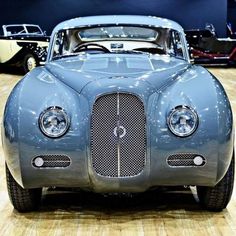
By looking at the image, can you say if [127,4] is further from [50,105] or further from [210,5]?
[50,105]

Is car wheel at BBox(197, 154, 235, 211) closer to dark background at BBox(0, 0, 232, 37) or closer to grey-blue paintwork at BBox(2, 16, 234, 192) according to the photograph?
grey-blue paintwork at BBox(2, 16, 234, 192)

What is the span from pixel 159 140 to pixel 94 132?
0.39m

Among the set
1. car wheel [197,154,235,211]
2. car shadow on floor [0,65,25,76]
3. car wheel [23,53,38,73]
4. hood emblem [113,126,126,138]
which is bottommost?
car shadow on floor [0,65,25,76]

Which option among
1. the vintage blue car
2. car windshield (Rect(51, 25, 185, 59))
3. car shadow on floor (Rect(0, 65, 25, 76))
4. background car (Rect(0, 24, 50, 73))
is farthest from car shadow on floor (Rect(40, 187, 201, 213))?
car shadow on floor (Rect(0, 65, 25, 76))

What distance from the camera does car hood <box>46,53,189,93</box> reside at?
3795 millimetres

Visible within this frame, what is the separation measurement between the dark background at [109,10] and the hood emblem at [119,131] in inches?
783

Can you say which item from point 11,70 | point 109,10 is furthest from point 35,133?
point 109,10

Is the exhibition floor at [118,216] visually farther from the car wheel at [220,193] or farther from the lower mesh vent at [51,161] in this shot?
the lower mesh vent at [51,161]

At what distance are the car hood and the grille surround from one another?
1.48 feet

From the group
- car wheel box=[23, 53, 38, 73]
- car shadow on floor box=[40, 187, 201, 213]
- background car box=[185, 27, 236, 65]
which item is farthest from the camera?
background car box=[185, 27, 236, 65]

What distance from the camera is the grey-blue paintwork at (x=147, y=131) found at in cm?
356

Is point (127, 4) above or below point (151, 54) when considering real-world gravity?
below

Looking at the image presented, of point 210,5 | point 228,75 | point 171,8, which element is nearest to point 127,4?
point 171,8

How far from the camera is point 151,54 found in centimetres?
478
